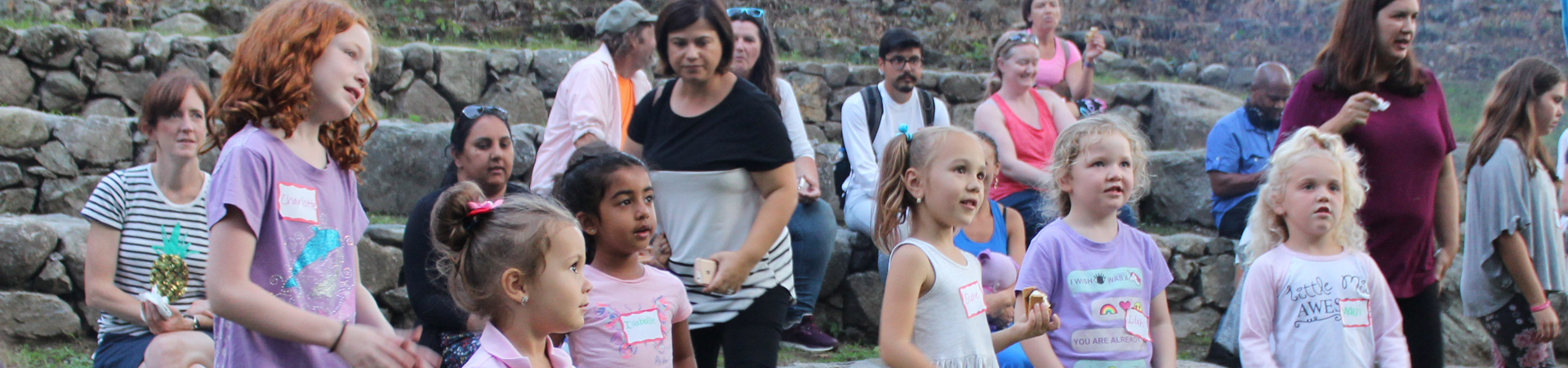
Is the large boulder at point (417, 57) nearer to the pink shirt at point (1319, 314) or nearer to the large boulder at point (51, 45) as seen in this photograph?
the large boulder at point (51, 45)

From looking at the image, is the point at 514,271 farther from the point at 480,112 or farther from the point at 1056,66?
the point at 1056,66

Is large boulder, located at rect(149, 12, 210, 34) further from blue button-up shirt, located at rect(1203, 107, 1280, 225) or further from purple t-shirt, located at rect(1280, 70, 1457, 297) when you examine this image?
purple t-shirt, located at rect(1280, 70, 1457, 297)

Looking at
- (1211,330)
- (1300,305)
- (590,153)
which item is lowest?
(1211,330)

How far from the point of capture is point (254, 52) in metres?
1.76

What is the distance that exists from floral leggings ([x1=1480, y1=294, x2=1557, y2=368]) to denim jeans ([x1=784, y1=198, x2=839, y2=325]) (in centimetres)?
241

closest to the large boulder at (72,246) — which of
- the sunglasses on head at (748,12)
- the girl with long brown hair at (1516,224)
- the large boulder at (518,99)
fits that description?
the large boulder at (518,99)

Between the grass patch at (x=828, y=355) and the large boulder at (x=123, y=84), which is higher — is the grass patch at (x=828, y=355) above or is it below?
below

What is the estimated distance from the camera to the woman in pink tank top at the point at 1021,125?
4141mm

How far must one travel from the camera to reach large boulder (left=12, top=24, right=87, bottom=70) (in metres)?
5.55

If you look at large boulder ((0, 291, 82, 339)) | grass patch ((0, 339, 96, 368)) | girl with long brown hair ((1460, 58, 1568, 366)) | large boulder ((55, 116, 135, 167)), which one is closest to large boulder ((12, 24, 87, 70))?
large boulder ((55, 116, 135, 167))

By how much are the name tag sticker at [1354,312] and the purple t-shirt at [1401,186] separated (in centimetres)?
33

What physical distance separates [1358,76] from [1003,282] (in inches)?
49.9

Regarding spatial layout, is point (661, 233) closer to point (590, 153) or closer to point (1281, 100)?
point (590, 153)

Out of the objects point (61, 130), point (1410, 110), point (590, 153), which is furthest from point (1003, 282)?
point (61, 130)
